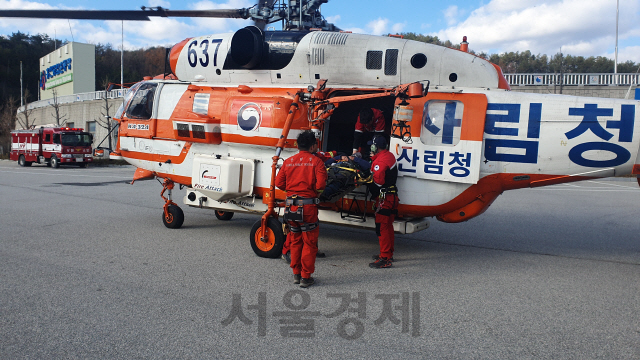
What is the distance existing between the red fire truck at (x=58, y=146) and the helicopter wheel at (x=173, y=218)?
22.2m

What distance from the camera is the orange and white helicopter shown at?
5.80m

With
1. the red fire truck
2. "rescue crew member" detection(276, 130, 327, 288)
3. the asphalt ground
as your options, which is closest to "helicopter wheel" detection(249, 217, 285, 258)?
the asphalt ground

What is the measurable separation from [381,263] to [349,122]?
129 inches

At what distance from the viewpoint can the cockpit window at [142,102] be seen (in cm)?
820

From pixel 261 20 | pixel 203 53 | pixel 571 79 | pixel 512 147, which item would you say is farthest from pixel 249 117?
pixel 571 79

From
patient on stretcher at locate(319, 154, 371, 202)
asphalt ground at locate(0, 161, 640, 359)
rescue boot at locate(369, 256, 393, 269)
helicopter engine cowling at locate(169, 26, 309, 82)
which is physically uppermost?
helicopter engine cowling at locate(169, 26, 309, 82)

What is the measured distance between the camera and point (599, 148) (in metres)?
5.68

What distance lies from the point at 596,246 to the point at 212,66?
23.3ft

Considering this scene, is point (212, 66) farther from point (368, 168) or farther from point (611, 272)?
point (611, 272)

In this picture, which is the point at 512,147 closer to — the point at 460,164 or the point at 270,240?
the point at 460,164

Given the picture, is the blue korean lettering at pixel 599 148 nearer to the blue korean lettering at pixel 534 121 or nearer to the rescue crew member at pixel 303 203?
the blue korean lettering at pixel 534 121

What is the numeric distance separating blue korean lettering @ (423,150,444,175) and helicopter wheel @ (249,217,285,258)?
217 centimetres

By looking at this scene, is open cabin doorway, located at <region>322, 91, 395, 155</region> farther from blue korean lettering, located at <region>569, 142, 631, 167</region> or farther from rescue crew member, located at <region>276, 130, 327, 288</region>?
blue korean lettering, located at <region>569, 142, 631, 167</region>

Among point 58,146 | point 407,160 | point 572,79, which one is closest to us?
point 407,160
